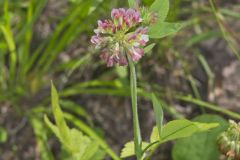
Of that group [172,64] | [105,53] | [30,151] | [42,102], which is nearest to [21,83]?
[42,102]

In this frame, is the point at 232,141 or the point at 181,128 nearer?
the point at 181,128

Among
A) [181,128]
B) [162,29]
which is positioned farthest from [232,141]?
[162,29]

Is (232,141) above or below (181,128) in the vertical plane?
below

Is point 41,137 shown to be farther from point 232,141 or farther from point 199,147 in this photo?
point 232,141

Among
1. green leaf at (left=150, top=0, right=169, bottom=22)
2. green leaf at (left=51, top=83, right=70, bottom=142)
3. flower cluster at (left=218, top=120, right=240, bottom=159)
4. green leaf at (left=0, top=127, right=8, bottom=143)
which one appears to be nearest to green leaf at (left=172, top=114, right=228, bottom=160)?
flower cluster at (left=218, top=120, right=240, bottom=159)

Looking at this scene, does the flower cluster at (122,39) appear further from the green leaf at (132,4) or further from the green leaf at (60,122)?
Answer: the green leaf at (60,122)

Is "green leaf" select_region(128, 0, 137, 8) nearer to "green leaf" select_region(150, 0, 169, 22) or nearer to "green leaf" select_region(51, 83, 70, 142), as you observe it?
"green leaf" select_region(150, 0, 169, 22)

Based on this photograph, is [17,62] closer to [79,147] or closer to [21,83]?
[21,83]
